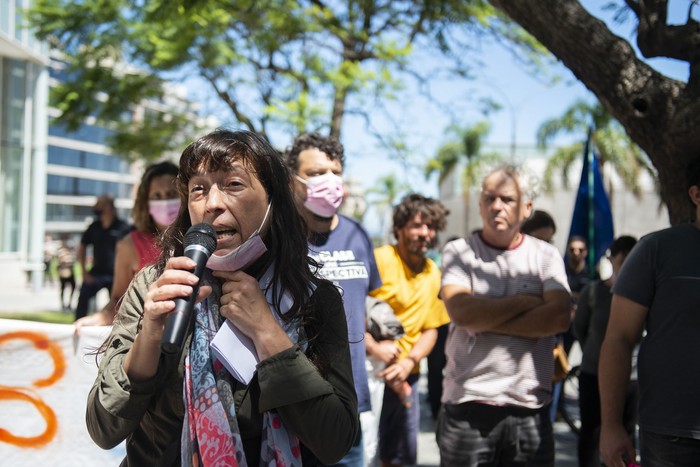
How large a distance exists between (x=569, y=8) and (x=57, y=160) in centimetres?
8777

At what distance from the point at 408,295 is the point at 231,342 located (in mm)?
2955

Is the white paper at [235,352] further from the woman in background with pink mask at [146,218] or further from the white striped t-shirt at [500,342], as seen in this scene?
the woman in background with pink mask at [146,218]

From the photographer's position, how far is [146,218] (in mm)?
4020

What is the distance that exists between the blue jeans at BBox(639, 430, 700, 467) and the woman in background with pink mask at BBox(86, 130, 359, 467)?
1.47m

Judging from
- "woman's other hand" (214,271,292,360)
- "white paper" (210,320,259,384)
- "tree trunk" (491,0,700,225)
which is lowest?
"white paper" (210,320,259,384)

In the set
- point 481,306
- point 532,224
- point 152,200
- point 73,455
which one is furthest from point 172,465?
point 532,224

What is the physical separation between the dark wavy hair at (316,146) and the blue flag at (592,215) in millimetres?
3248

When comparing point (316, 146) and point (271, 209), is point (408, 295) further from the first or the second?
point (271, 209)

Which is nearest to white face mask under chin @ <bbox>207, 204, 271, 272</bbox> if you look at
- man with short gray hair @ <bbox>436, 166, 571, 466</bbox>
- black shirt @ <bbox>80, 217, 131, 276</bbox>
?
man with short gray hair @ <bbox>436, 166, 571, 466</bbox>

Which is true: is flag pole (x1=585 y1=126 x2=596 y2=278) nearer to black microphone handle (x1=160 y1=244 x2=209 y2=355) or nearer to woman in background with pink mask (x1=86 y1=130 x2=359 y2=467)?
woman in background with pink mask (x1=86 y1=130 x2=359 y2=467)

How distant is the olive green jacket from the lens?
66.4 inches

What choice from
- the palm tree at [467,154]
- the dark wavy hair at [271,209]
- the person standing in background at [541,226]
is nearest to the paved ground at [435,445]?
the person standing in background at [541,226]

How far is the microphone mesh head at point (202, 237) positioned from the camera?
1.62 meters

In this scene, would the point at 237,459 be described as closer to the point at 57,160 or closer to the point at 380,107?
the point at 380,107
